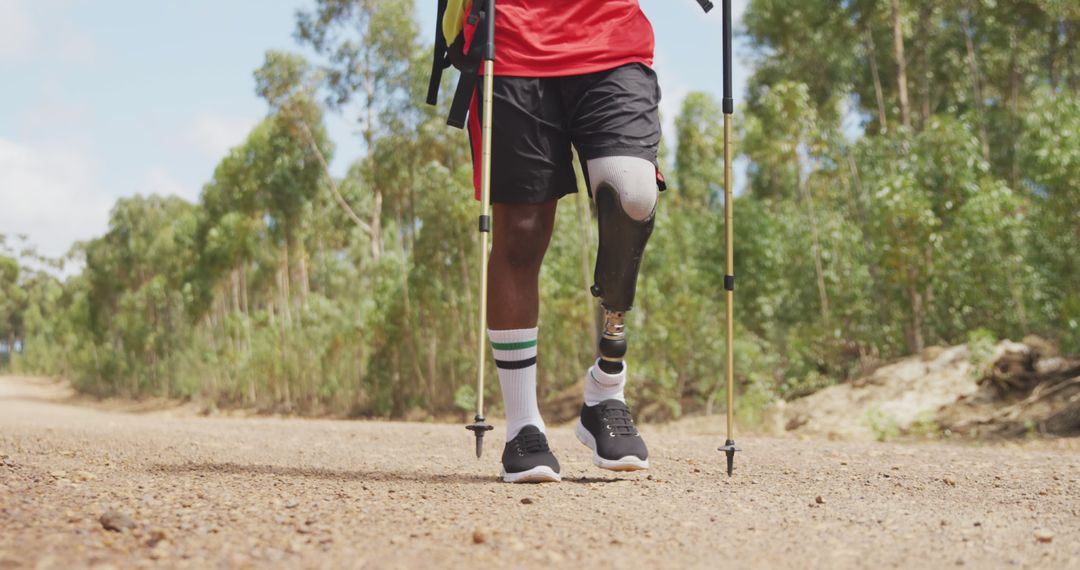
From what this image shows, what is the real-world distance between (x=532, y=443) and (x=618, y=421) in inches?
13.3

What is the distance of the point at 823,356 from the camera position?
1323cm

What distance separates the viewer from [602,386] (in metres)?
3.33

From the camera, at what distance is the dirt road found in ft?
6.00

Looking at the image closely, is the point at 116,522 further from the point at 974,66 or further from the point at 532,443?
the point at 974,66

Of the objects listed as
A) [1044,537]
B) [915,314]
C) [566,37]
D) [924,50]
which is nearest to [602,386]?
[566,37]

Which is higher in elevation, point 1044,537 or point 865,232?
point 865,232

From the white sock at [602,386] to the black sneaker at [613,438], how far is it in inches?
0.9

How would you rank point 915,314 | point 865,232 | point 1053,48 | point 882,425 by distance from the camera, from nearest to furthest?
point 882,425
point 915,314
point 865,232
point 1053,48

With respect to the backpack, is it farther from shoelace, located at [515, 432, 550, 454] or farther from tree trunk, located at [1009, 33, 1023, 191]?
tree trunk, located at [1009, 33, 1023, 191]

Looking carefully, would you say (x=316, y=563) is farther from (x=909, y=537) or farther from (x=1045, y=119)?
(x=1045, y=119)

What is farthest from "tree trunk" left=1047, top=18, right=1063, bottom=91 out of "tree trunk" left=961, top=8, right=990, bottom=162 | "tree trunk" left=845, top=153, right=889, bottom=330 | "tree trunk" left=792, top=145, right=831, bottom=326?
"tree trunk" left=792, top=145, right=831, bottom=326

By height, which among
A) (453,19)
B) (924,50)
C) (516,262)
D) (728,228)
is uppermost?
(924,50)

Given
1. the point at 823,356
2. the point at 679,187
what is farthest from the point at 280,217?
the point at 823,356

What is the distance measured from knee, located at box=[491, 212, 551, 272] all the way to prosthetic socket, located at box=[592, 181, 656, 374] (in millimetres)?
199
